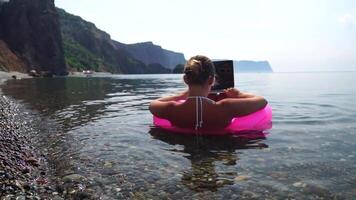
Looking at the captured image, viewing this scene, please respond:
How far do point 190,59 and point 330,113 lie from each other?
7372mm

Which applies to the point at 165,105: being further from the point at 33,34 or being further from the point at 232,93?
the point at 33,34

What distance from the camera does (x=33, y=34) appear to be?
121m

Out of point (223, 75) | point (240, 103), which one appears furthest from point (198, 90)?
point (223, 75)

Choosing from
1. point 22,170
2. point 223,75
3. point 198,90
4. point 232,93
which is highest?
point 223,75

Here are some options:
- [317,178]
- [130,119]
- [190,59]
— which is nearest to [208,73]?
[190,59]

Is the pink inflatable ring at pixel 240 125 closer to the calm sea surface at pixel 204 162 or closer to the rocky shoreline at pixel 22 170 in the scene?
the calm sea surface at pixel 204 162

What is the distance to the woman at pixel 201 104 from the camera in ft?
25.5

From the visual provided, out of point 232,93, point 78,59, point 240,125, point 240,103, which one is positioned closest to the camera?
point 240,103

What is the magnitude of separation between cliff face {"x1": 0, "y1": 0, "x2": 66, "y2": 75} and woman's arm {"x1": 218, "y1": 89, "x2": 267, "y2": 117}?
109847 millimetres

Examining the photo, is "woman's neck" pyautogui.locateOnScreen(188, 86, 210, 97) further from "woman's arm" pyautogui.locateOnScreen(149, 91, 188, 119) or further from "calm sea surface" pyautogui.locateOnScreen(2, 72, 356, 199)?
"calm sea surface" pyautogui.locateOnScreen(2, 72, 356, 199)

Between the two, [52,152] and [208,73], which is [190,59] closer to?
[208,73]

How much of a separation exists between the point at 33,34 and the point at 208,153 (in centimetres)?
12586

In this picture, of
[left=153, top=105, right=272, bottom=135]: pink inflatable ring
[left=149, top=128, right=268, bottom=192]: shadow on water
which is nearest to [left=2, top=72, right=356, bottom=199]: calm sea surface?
[left=149, top=128, right=268, bottom=192]: shadow on water

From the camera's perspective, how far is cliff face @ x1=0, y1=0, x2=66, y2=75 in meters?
114
